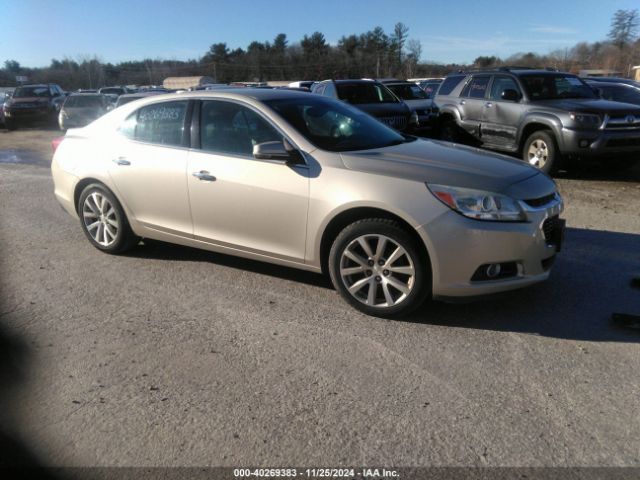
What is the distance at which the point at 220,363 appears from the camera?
11.3 feet

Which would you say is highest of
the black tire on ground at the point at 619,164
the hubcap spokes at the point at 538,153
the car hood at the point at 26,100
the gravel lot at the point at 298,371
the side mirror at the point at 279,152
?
the car hood at the point at 26,100

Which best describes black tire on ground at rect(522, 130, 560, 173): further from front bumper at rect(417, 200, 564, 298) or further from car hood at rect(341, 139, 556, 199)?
front bumper at rect(417, 200, 564, 298)

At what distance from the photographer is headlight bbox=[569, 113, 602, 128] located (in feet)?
28.0

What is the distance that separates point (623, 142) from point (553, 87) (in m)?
1.79

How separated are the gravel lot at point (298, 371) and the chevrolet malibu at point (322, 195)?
353 mm

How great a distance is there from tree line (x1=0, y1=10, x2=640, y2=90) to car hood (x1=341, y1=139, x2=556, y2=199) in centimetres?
5432

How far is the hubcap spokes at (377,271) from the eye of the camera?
3.89 meters

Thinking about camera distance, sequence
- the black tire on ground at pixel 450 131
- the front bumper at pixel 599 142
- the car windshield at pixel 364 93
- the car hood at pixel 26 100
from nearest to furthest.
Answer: the front bumper at pixel 599 142
the black tire on ground at pixel 450 131
the car windshield at pixel 364 93
the car hood at pixel 26 100

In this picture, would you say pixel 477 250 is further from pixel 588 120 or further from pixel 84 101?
pixel 84 101

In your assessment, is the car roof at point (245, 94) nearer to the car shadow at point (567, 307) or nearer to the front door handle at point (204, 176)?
the front door handle at point (204, 176)

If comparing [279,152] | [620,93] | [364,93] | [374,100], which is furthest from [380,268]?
[620,93]

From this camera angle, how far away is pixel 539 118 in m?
9.09

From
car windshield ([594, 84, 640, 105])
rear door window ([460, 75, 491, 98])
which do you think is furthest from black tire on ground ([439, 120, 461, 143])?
car windshield ([594, 84, 640, 105])

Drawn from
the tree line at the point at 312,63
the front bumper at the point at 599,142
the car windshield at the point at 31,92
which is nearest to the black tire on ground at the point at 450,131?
the front bumper at the point at 599,142
